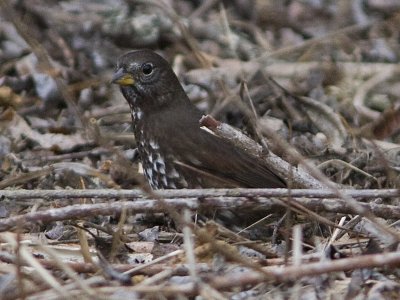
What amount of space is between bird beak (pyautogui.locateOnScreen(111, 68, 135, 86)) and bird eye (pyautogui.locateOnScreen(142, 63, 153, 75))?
0.09 meters

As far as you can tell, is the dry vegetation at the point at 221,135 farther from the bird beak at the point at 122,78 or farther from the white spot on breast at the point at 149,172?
the bird beak at the point at 122,78

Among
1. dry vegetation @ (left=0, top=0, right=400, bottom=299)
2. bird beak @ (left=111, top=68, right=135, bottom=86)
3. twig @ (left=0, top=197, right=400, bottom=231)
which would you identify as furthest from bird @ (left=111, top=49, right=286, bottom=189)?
twig @ (left=0, top=197, right=400, bottom=231)

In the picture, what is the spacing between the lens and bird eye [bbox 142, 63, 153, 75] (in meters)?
5.82

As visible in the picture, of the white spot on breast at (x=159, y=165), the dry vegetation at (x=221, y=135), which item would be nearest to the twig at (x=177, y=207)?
the dry vegetation at (x=221, y=135)

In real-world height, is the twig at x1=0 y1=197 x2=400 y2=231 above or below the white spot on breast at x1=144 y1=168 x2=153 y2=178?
above

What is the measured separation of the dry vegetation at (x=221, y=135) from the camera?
3779 millimetres

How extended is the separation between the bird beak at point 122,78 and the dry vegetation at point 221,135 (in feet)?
1.25

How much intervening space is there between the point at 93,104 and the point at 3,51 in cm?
101

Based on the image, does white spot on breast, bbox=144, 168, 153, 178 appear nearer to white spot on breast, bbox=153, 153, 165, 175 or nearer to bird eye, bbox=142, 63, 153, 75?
white spot on breast, bbox=153, 153, 165, 175

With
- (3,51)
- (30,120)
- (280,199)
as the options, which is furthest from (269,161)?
(3,51)

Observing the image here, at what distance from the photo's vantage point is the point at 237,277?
355cm

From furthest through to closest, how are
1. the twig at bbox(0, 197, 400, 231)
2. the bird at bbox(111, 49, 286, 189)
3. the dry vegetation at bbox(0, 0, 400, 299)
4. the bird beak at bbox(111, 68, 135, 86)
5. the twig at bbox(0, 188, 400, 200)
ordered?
1. the bird beak at bbox(111, 68, 135, 86)
2. the bird at bbox(111, 49, 286, 189)
3. the twig at bbox(0, 188, 400, 200)
4. the twig at bbox(0, 197, 400, 231)
5. the dry vegetation at bbox(0, 0, 400, 299)

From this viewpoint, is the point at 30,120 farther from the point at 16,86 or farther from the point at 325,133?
the point at 325,133

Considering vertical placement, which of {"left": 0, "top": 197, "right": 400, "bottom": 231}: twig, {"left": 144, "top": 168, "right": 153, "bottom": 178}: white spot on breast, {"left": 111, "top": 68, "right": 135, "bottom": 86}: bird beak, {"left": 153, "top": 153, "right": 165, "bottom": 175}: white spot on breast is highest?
{"left": 111, "top": 68, "right": 135, "bottom": 86}: bird beak
